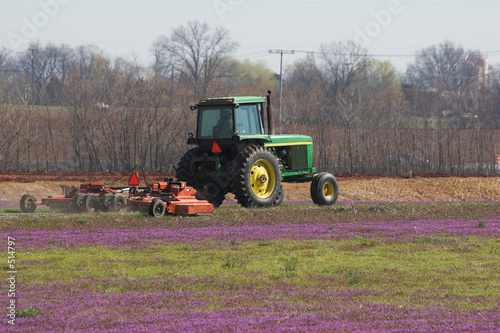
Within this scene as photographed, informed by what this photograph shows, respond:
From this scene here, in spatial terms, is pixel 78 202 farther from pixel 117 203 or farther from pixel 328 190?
pixel 328 190

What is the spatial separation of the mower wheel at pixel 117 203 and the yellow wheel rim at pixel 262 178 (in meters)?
4.01

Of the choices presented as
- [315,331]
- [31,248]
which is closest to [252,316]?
[315,331]

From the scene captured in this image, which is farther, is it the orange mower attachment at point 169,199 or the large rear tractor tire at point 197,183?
the large rear tractor tire at point 197,183

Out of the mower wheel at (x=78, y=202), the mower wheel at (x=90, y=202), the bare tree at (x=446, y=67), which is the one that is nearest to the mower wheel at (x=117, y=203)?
the mower wheel at (x=90, y=202)

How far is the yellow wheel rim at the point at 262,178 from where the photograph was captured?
1914 centimetres

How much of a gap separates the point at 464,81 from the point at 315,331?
374 ft

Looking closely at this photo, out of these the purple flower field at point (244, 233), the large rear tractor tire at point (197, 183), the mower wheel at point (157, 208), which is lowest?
the purple flower field at point (244, 233)

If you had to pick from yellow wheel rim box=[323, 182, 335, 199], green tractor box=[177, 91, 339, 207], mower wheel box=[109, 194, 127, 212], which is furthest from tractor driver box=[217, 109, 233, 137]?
yellow wheel rim box=[323, 182, 335, 199]

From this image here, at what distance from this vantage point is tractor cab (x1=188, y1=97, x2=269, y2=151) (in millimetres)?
18859

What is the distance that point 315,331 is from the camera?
714 centimetres

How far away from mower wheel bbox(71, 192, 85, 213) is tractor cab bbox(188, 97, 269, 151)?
384 cm

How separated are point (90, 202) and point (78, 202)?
42cm

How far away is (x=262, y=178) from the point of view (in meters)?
19.2

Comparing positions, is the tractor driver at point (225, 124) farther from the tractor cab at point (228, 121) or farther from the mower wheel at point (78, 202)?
the mower wheel at point (78, 202)
